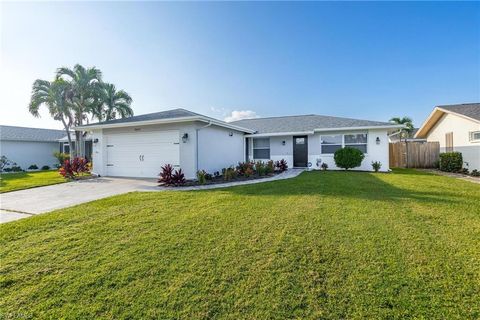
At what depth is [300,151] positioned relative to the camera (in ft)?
48.9

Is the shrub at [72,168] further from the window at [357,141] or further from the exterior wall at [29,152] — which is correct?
the window at [357,141]

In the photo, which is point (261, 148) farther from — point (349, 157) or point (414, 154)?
point (414, 154)

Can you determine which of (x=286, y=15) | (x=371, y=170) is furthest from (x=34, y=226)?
(x=371, y=170)

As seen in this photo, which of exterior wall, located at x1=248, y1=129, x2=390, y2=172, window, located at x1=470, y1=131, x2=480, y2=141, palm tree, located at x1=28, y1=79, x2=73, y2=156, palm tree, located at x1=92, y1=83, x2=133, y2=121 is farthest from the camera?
palm tree, located at x1=92, y1=83, x2=133, y2=121

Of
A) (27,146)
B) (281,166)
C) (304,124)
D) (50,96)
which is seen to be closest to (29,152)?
(27,146)

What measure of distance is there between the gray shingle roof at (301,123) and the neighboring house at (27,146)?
19418 millimetres

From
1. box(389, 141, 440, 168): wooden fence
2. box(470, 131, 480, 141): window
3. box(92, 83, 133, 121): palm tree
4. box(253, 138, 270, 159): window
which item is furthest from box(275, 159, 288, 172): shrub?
box(92, 83, 133, 121): palm tree

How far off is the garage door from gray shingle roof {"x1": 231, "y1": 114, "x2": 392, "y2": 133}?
728 centimetres

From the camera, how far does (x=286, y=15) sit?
1066 cm

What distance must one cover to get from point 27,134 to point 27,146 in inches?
72.8

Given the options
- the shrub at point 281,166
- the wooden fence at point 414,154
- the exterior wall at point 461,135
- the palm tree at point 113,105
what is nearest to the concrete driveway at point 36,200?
the shrub at point 281,166

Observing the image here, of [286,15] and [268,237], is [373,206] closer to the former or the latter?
[268,237]

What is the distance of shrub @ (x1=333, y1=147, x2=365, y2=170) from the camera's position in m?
12.6

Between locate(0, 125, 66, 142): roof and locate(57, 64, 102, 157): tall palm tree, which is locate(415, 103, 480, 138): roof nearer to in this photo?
locate(57, 64, 102, 157): tall palm tree
